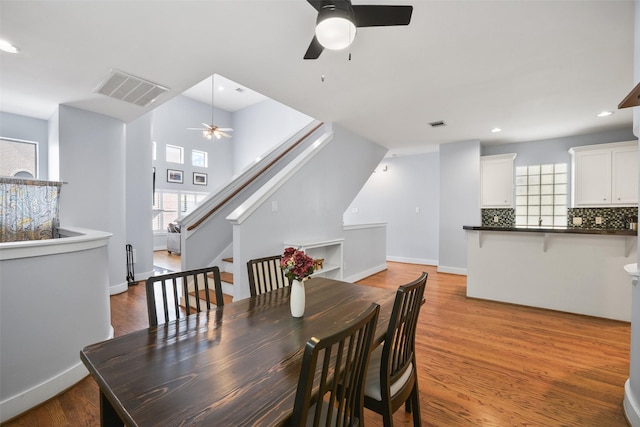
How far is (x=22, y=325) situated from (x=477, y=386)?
3.08 meters

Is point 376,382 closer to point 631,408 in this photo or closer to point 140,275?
point 631,408

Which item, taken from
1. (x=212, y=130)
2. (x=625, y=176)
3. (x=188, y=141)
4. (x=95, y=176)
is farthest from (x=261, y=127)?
(x=625, y=176)

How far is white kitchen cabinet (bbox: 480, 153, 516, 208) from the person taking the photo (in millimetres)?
5023

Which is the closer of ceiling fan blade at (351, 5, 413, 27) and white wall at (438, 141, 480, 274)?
ceiling fan blade at (351, 5, 413, 27)

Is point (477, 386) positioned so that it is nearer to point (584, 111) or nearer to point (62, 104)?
point (584, 111)

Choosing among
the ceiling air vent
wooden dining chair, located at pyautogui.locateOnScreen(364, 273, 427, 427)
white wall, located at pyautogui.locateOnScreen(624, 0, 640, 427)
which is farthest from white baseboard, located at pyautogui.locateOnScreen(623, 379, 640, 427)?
the ceiling air vent

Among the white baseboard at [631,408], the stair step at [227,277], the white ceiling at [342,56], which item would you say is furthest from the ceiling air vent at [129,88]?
the white baseboard at [631,408]

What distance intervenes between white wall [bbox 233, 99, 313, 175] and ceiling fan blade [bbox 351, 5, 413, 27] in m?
6.02

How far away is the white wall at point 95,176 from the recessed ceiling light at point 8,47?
135cm

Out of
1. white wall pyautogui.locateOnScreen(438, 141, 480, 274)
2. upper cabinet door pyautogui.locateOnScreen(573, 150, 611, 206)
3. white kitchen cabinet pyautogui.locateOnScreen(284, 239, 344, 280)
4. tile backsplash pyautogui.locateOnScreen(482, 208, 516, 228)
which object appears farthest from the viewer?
A: tile backsplash pyautogui.locateOnScreen(482, 208, 516, 228)

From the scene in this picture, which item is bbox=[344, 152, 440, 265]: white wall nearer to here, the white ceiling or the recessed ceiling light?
the white ceiling

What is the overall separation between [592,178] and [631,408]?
4.07 meters

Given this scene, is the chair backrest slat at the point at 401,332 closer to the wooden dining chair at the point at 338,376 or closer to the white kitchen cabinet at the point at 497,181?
the wooden dining chair at the point at 338,376

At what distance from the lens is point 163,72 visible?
2.59 m
